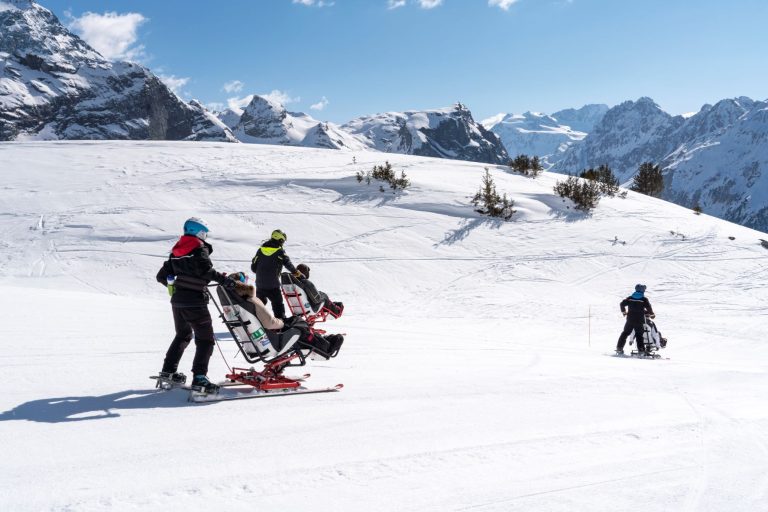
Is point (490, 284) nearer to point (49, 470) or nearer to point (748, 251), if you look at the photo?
point (748, 251)

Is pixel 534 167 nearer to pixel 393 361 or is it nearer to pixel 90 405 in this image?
pixel 393 361

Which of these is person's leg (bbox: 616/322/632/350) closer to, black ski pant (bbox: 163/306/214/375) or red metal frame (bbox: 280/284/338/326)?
red metal frame (bbox: 280/284/338/326)

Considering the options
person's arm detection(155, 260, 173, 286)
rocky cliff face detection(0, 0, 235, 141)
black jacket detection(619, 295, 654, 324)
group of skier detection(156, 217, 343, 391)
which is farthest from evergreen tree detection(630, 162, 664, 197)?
rocky cliff face detection(0, 0, 235, 141)

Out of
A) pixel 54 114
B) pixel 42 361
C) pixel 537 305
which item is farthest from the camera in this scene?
pixel 54 114

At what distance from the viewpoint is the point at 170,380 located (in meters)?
5.28

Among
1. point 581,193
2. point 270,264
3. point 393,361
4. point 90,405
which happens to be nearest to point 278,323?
point 90,405

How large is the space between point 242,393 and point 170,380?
70 cm

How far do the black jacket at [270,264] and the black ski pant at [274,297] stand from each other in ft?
0.17

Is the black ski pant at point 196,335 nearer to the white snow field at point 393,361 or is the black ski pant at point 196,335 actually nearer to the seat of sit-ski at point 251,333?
the seat of sit-ski at point 251,333

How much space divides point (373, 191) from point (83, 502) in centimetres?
1872

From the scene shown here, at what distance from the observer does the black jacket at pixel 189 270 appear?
4.84 metres

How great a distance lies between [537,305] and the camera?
14383mm

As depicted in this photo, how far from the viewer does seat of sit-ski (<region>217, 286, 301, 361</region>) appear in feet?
16.9

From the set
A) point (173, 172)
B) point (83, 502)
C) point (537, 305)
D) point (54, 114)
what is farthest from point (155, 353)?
point (54, 114)
